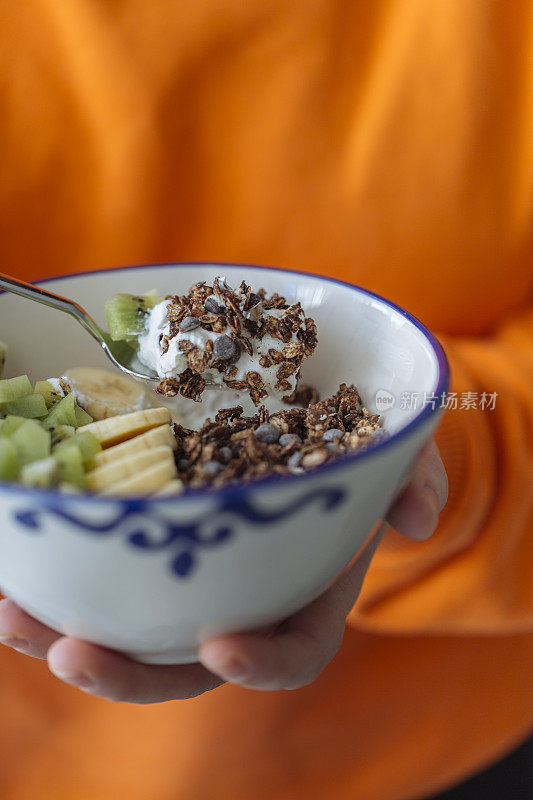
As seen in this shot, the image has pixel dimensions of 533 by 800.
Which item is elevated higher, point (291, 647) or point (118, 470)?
point (118, 470)

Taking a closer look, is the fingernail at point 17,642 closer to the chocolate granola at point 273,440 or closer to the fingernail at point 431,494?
the chocolate granola at point 273,440

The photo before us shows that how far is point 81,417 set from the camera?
0.74 m

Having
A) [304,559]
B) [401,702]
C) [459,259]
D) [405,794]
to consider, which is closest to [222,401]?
[304,559]

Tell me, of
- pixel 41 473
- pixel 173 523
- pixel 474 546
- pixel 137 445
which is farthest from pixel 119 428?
pixel 474 546

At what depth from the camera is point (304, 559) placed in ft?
1.62

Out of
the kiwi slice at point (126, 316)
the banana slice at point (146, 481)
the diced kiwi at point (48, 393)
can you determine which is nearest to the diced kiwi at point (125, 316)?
the kiwi slice at point (126, 316)

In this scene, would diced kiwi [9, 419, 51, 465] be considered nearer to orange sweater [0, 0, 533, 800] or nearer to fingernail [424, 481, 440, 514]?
fingernail [424, 481, 440, 514]

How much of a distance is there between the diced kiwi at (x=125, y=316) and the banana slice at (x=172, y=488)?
13.4 inches

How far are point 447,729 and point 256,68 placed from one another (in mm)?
1175

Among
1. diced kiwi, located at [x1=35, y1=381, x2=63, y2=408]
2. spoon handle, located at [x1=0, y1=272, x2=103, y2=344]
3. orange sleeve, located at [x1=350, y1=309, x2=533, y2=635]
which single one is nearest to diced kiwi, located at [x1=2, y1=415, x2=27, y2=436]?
diced kiwi, located at [x1=35, y1=381, x2=63, y2=408]

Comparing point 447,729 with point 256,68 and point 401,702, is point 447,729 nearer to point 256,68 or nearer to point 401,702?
point 401,702

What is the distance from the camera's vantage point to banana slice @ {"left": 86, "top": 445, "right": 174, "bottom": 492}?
553 millimetres

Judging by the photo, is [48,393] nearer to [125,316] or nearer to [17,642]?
[125,316]

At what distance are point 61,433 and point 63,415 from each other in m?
0.06
